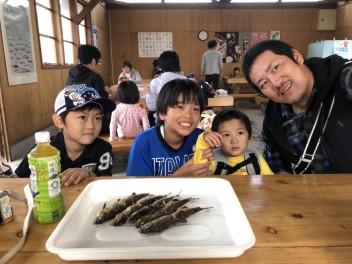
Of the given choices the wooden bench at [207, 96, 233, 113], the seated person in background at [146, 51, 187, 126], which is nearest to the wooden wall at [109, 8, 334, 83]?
the wooden bench at [207, 96, 233, 113]

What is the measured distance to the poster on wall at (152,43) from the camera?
1220 cm

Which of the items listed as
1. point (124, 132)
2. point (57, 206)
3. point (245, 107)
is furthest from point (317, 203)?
point (245, 107)

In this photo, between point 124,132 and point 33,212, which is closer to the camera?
point 33,212

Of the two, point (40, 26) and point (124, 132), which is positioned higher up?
point (40, 26)

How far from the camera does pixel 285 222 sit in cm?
80

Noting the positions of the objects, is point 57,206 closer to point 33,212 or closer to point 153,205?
point 33,212

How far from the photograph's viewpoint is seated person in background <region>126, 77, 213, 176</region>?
1.70 meters

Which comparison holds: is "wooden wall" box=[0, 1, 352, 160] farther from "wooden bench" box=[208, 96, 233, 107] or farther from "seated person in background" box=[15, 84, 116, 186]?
"seated person in background" box=[15, 84, 116, 186]

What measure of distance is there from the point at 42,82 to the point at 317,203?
608 cm

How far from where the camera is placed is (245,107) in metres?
10.1

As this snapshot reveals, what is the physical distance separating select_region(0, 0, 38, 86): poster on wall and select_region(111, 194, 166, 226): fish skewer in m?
4.52

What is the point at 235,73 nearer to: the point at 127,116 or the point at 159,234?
the point at 127,116

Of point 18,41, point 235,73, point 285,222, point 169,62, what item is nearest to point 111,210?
point 285,222

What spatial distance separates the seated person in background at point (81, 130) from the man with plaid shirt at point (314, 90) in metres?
0.95
